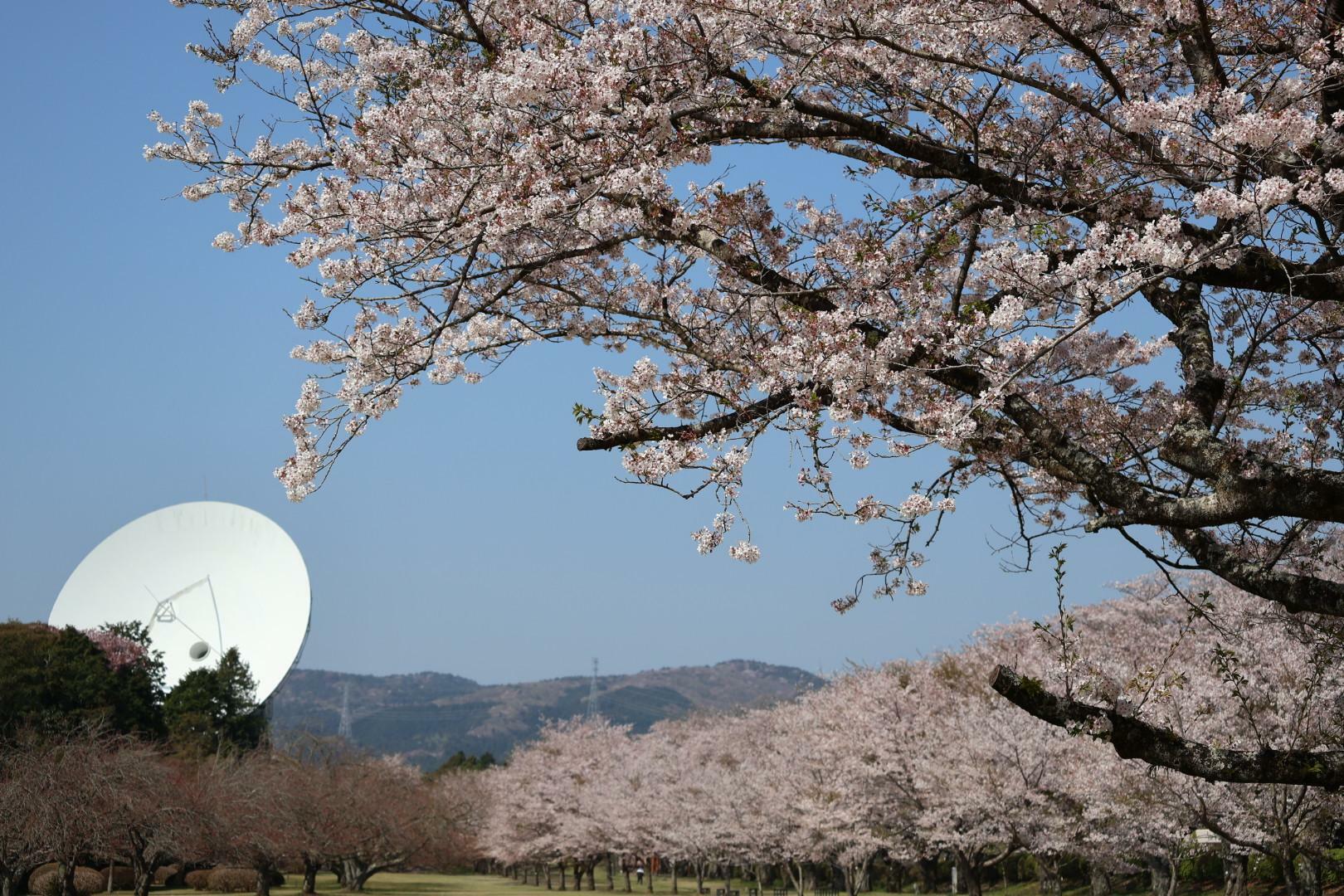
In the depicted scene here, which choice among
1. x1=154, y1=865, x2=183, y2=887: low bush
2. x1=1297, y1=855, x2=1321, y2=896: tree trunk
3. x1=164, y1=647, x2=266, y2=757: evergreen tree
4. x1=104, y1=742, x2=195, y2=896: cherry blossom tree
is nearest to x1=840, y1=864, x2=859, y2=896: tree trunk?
x1=1297, y1=855, x2=1321, y2=896: tree trunk

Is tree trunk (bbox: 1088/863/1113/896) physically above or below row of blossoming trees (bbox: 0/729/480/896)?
below

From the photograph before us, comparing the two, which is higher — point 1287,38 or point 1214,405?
point 1287,38

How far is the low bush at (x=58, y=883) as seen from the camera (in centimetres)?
2467

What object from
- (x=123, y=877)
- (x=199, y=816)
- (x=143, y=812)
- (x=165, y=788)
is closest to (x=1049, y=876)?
(x=143, y=812)

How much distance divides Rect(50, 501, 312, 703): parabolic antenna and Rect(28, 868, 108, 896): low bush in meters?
11.8

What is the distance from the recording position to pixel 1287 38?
5.49 m

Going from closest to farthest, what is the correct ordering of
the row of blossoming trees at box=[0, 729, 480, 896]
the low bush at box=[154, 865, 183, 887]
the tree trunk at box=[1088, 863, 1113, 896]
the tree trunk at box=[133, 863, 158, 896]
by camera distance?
the row of blossoming trees at box=[0, 729, 480, 896] → the tree trunk at box=[133, 863, 158, 896] → the tree trunk at box=[1088, 863, 1113, 896] → the low bush at box=[154, 865, 183, 887]

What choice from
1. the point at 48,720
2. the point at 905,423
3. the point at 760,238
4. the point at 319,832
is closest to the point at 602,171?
the point at 760,238

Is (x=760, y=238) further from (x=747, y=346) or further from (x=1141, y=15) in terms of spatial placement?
(x=1141, y=15)

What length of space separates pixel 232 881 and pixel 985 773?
932 inches

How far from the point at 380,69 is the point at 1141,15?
3.88m

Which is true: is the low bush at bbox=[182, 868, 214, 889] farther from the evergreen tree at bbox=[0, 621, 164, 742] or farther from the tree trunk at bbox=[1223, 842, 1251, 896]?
the tree trunk at bbox=[1223, 842, 1251, 896]

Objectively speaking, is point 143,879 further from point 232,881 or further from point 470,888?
point 470,888

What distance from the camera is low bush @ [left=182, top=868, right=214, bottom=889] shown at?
34.7 metres
